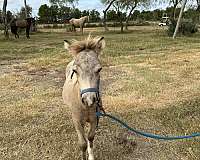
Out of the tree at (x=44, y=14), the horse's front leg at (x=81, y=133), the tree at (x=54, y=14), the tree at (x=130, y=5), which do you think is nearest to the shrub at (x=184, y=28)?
the tree at (x=130, y=5)

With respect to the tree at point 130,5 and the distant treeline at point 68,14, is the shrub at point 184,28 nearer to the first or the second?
the tree at point 130,5

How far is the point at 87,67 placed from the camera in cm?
299

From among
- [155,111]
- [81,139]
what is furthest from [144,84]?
[81,139]

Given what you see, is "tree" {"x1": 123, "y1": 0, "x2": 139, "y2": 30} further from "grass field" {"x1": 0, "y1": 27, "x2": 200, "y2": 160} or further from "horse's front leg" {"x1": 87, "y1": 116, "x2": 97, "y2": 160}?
"horse's front leg" {"x1": 87, "y1": 116, "x2": 97, "y2": 160}

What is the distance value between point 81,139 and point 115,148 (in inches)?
32.3

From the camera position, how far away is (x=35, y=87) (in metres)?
7.73

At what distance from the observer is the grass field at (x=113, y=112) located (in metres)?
4.29

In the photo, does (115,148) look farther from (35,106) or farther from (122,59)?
(122,59)

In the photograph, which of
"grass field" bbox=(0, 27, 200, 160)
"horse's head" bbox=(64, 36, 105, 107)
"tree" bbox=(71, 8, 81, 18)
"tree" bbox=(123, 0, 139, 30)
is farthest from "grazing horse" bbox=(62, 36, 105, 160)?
"tree" bbox=(71, 8, 81, 18)

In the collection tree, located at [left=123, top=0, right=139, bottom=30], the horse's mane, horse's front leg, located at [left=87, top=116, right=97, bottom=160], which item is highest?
tree, located at [left=123, top=0, right=139, bottom=30]

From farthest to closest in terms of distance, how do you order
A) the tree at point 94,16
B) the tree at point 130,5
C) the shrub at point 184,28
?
the tree at point 94,16, the tree at point 130,5, the shrub at point 184,28

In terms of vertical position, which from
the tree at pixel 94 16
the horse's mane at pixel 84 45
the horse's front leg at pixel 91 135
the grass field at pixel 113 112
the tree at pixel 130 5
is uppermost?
the tree at pixel 130 5

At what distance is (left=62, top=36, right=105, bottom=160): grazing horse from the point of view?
296cm

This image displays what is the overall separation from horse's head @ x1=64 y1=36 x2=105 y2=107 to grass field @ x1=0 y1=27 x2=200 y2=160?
56.3 inches
